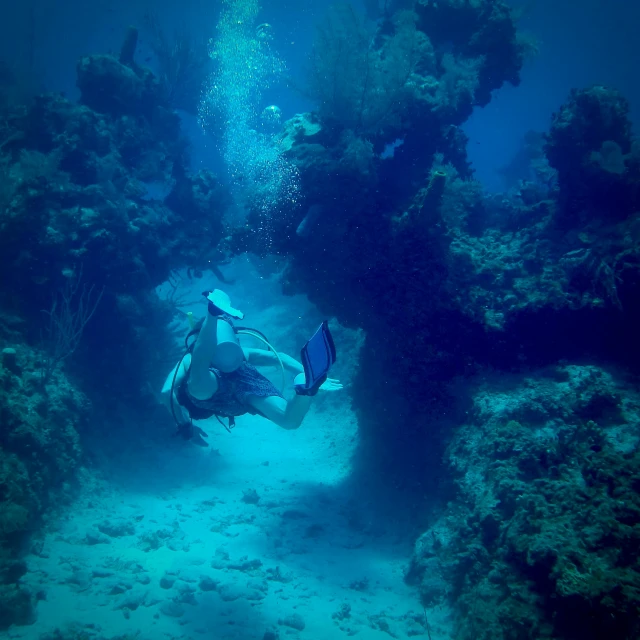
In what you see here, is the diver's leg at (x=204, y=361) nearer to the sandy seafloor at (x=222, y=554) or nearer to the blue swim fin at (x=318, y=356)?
the blue swim fin at (x=318, y=356)

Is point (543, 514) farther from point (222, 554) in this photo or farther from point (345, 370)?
point (345, 370)

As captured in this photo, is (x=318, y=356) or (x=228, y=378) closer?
(x=318, y=356)

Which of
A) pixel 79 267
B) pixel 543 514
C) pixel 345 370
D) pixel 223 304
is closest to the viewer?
pixel 543 514

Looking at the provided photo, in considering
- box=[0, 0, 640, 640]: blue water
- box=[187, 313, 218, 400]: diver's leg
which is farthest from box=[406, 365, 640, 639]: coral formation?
box=[187, 313, 218, 400]: diver's leg

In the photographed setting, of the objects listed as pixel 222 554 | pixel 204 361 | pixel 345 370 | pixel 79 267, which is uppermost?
pixel 345 370

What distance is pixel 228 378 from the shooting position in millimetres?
4840

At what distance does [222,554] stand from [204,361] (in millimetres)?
3260

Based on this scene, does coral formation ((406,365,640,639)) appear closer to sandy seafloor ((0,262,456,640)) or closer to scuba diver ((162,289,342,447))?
sandy seafloor ((0,262,456,640))

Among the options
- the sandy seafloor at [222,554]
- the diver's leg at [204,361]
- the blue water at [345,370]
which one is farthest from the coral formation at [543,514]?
the diver's leg at [204,361]

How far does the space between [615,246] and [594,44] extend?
41.6 m

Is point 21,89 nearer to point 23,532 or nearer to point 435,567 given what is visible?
point 23,532

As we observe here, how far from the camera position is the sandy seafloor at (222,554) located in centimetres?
435

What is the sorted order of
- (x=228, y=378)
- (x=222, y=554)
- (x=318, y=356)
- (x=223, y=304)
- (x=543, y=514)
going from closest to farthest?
(x=543, y=514) < (x=318, y=356) < (x=223, y=304) < (x=228, y=378) < (x=222, y=554)

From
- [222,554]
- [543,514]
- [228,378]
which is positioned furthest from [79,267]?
[543,514]
